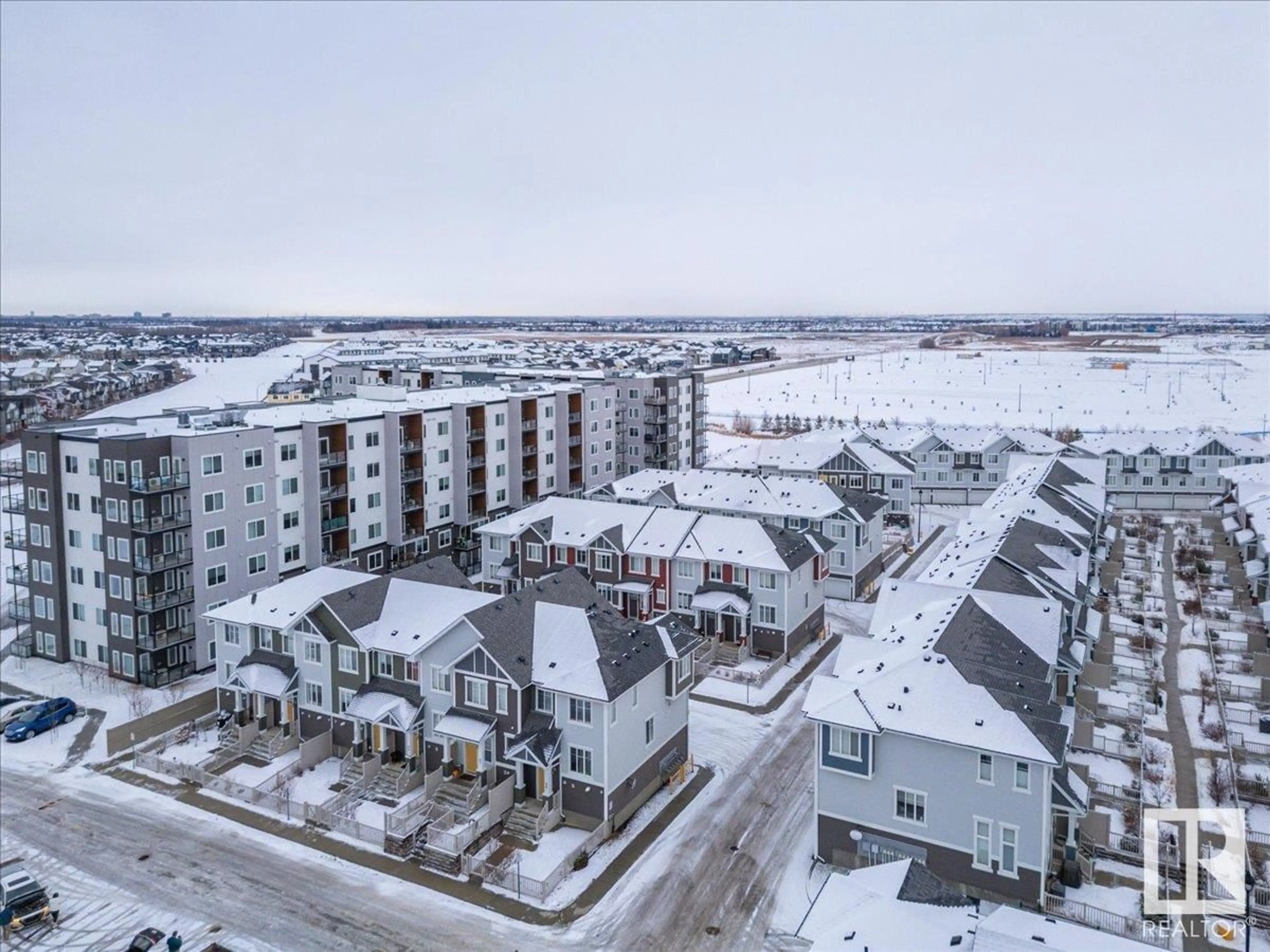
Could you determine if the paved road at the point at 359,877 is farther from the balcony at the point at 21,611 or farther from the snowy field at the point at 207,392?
the snowy field at the point at 207,392

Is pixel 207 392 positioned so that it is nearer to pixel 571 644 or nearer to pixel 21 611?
pixel 21 611

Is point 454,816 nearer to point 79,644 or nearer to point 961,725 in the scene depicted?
point 961,725

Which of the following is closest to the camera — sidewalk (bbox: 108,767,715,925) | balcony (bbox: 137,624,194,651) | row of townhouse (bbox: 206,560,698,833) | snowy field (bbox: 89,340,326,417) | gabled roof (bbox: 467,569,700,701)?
sidewalk (bbox: 108,767,715,925)

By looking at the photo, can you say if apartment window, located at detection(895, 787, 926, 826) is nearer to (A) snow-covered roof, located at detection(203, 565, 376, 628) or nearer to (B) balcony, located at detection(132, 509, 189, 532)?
(A) snow-covered roof, located at detection(203, 565, 376, 628)

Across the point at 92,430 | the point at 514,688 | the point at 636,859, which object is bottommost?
the point at 636,859

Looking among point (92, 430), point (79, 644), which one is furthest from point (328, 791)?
point (92, 430)

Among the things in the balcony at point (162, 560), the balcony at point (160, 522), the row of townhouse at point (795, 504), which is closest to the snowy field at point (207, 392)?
the row of townhouse at point (795, 504)

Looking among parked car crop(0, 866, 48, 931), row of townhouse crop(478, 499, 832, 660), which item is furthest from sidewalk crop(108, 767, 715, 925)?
row of townhouse crop(478, 499, 832, 660)
